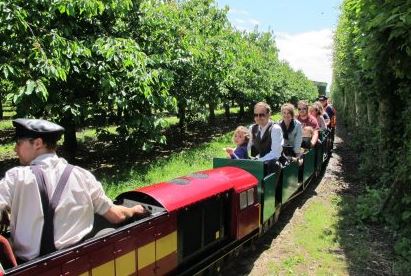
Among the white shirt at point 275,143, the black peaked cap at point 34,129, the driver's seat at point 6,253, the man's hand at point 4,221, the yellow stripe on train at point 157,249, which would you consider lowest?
the yellow stripe on train at point 157,249

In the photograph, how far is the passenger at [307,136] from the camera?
10621 mm

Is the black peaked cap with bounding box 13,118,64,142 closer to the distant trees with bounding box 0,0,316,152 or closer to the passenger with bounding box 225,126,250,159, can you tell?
the passenger with bounding box 225,126,250,159

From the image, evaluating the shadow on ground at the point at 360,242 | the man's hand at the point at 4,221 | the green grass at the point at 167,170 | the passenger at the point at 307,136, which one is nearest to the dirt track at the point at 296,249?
the shadow on ground at the point at 360,242

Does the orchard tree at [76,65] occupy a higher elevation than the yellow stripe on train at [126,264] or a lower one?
higher

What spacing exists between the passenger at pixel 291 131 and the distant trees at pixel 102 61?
3246 millimetres

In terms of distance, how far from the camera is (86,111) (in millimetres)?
10828

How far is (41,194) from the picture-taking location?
3.20 m

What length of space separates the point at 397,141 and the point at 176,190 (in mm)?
7054

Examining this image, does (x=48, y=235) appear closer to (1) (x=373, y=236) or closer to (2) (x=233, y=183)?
(2) (x=233, y=183)

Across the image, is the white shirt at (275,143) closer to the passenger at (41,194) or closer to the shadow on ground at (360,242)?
the shadow on ground at (360,242)

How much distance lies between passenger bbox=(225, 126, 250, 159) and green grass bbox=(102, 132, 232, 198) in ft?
9.82

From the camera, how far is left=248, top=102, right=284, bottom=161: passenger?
730 cm

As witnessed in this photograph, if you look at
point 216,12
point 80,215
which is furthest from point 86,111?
point 216,12

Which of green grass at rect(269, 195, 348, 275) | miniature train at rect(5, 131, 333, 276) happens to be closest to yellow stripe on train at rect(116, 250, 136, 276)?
miniature train at rect(5, 131, 333, 276)
